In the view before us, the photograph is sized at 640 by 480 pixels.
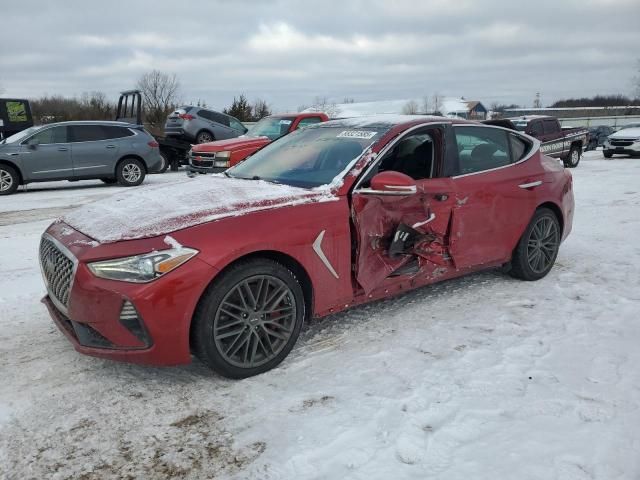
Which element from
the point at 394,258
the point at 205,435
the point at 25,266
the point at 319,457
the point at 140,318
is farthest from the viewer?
the point at 25,266

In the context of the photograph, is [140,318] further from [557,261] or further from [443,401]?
[557,261]

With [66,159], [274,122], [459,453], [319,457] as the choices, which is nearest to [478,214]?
[459,453]

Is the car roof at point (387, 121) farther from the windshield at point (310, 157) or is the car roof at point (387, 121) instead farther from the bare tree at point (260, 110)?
the bare tree at point (260, 110)

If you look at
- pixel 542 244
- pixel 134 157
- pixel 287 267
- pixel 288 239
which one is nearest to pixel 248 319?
pixel 287 267

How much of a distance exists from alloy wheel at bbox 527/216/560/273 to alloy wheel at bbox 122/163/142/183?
34.2 feet

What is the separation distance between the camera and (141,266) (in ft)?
9.47

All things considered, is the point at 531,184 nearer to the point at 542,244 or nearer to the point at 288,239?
the point at 542,244

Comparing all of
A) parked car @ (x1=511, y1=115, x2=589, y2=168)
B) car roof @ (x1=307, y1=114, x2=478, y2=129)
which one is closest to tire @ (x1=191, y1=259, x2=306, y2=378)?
car roof @ (x1=307, y1=114, x2=478, y2=129)

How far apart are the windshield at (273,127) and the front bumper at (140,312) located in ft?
31.2

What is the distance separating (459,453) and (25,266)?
5.02 meters

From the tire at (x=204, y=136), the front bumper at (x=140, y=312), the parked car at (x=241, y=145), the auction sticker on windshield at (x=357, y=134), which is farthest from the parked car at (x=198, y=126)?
the front bumper at (x=140, y=312)

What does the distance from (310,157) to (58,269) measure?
1991 millimetres

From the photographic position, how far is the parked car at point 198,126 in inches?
660

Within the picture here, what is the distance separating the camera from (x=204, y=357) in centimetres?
309
